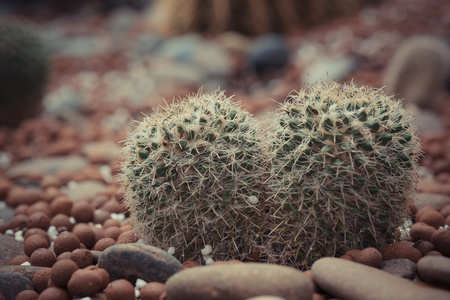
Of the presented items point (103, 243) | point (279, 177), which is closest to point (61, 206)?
point (103, 243)

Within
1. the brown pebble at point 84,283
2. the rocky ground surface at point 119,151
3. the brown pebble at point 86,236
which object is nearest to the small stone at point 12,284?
the rocky ground surface at point 119,151

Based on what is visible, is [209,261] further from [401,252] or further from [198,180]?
[401,252]

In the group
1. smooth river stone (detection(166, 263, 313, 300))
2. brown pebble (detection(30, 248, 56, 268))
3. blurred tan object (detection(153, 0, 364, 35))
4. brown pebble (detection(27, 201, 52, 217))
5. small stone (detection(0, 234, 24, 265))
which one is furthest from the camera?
blurred tan object (detection(153, 0, 364, 35))

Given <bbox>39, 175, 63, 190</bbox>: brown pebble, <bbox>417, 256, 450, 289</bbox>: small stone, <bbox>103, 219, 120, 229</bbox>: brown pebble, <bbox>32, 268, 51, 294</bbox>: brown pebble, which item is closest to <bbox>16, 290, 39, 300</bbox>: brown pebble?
<bbox>32, 268, 51, 294</bbox>: brown pebble

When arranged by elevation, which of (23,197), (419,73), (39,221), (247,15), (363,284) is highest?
(247,15)

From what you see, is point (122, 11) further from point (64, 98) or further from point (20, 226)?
point (20, 226)

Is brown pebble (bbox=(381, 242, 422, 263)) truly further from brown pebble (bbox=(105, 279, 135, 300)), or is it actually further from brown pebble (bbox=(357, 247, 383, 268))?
brown pebble (bbox=(105, 279, 135, 300))

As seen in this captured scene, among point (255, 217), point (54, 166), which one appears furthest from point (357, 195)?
point (54, 166)
